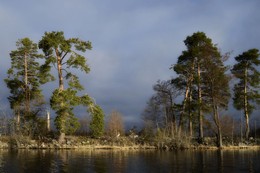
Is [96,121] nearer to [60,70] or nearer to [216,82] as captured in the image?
[60,70]

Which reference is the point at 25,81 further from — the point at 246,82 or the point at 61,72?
the point at 246,82

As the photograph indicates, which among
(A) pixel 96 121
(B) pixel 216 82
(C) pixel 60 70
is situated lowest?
(A) pixel 96 121

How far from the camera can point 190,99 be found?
4681cm

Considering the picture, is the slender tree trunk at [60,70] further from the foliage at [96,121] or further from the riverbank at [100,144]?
the riverbank at [100,144]

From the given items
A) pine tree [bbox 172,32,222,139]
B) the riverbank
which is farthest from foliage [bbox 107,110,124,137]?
pine tree [bbox 172,32,222,139]

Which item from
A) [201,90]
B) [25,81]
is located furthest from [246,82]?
[25,81]

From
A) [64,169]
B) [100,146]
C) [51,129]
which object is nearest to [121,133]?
[100,146]

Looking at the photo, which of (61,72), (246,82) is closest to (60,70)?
(61,72)

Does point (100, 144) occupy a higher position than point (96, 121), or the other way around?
point (96, 121)

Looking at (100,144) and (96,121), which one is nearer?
(96,121)

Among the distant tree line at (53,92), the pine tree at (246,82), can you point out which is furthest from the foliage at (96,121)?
the pine tree at (246,82)

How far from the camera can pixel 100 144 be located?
42.6 meters

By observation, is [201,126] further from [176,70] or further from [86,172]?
[86,172]

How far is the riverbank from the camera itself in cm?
4119
